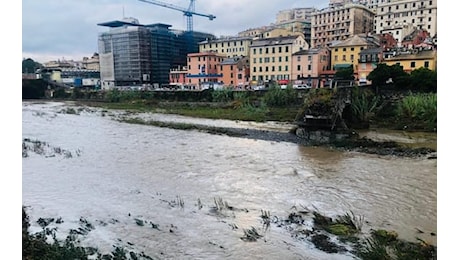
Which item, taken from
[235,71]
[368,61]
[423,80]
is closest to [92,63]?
[235,71]

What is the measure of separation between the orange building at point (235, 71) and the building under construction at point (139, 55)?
1729 cm

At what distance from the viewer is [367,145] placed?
17938mm

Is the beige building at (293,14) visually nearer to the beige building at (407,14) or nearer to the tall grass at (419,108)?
the beige building at (407,14)

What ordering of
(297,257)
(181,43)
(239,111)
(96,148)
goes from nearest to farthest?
(297,257) → (96,148) → (239,111) → (181,43)

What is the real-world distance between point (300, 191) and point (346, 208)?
1862 millimetres

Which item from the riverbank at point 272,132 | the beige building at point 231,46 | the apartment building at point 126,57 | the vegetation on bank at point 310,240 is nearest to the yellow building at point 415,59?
the riverbank at point 272,132

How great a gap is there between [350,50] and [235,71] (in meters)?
14.9

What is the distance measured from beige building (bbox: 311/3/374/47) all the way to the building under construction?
2533 centimetres

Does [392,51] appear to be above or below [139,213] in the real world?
above

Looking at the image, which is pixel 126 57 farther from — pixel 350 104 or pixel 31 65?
pixel 350 104

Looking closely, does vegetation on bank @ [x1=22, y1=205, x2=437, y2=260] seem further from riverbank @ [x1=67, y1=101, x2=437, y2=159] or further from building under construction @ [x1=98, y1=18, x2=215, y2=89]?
building under construction @ [x1=98, y1=18, x2=215, y2=89]

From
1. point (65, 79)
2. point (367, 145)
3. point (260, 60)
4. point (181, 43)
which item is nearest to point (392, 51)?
point (260, 60)

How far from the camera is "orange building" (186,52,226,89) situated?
51.2 metres

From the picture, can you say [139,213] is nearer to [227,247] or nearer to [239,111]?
[227,247]
